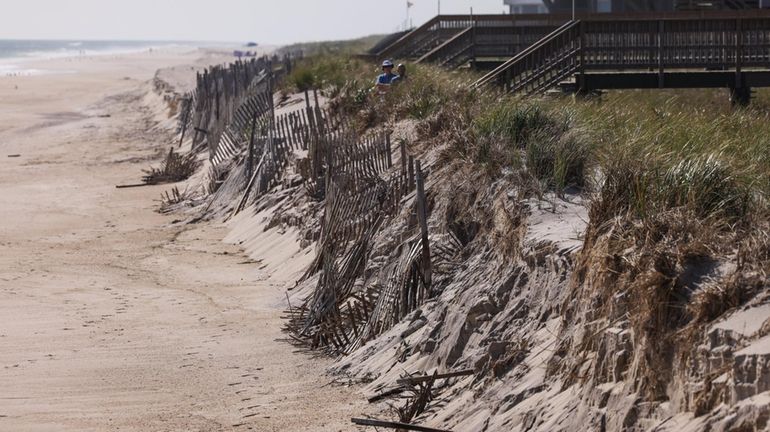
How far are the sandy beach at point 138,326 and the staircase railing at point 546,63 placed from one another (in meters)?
4.63

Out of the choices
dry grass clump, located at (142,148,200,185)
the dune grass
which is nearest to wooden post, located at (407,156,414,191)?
the dune grass

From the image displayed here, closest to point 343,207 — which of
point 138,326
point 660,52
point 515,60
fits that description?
point 138,326

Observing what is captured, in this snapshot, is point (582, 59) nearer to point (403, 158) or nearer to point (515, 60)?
point (515, 60)

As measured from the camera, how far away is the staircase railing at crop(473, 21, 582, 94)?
17266 millimetres

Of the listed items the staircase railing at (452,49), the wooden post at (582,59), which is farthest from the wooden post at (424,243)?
the staircase railing at (452,49)

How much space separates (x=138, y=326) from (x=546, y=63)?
28.8 ft

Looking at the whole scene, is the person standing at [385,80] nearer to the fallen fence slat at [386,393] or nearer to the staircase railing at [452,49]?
the staircase railing at [452,49]

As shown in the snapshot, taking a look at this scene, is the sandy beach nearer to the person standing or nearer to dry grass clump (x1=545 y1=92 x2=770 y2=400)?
dry grass clump (x1=545 y1=92 x2=770 y2=400)

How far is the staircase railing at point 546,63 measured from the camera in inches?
680

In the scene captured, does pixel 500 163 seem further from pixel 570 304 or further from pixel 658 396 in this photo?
pixel 658 396

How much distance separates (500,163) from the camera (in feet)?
31.8

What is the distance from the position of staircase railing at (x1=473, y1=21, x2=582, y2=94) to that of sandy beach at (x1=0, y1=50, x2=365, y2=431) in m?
4.63

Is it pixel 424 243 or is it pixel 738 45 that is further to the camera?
pixel 738 45

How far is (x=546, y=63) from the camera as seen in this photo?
17625mm
